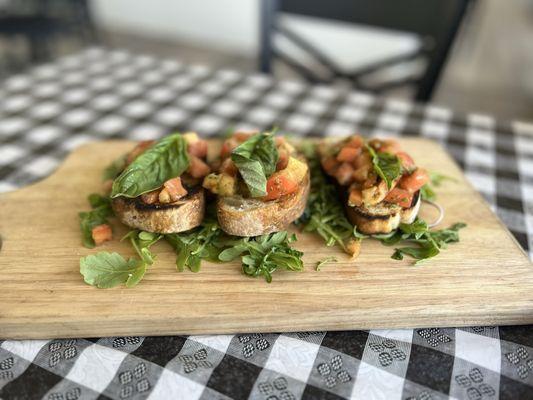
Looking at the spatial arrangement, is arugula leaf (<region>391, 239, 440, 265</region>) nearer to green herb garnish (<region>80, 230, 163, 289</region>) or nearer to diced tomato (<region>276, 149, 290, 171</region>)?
diced tomato (<region>276, 149, 290, 171</region>)

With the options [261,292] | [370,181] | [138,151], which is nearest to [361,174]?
[370,181]

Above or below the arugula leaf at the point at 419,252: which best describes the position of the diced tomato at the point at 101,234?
below

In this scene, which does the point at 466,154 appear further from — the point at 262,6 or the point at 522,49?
the point at 522,49

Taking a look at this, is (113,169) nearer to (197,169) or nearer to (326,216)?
(197,169)

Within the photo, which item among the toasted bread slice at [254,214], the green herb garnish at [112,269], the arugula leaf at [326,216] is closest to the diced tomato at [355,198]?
the arugula leaf at [326,216]

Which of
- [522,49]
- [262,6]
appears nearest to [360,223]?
[262,6]

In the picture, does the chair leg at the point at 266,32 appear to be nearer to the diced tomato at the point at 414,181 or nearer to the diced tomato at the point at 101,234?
the diced tomato at the point at 414,181
